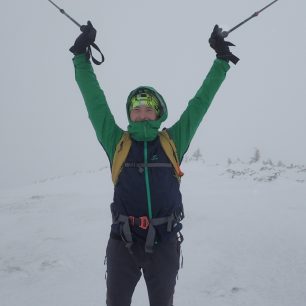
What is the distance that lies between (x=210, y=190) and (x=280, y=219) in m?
4.42

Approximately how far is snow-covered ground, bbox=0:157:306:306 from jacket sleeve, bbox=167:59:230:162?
99.2 inches

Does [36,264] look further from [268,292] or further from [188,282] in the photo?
[268,292]

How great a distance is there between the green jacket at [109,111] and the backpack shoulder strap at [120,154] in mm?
122

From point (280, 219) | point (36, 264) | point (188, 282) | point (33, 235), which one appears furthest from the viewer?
point (280, 219)

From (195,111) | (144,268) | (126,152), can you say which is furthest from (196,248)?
(126,152)

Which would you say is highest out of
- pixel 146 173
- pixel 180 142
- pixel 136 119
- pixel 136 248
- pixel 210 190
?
pixel 136 119

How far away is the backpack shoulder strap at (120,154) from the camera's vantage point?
10.8 ft

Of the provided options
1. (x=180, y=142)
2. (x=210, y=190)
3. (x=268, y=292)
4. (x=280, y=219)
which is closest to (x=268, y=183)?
(x=210, y=190)

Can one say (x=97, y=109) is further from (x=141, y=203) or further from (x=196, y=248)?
(x=196, y=248)

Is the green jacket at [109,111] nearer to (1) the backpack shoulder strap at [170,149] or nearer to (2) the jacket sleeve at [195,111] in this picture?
(2) the jacket sleeve at [195,111]

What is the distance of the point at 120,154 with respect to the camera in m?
3.30

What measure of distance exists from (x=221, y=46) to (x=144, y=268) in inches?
105

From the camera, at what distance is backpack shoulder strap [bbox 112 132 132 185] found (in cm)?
329

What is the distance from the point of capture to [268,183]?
43.3 ft
